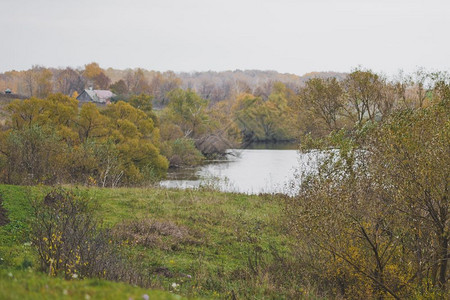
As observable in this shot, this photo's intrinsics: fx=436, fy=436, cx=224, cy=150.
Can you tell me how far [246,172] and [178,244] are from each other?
31049 mm

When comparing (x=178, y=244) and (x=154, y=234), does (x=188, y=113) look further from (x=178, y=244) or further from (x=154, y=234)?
(x=178, y=244)

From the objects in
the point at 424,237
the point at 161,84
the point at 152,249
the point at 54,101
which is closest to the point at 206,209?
the point at 152,249

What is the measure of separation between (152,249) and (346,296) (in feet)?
19.0

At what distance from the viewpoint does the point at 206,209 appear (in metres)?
19.0

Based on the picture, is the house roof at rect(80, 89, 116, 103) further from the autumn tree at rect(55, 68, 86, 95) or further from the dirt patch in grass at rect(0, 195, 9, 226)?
the dirt patch in grass at rect(0, 195, 9, 226)

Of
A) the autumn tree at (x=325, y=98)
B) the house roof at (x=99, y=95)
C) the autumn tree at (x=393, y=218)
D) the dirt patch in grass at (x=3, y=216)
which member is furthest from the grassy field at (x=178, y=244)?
the house roof at (x=99, y=95)

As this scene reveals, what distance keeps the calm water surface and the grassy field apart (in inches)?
281

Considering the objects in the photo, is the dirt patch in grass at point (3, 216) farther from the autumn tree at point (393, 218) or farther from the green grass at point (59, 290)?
the autumn tree at point (393, 218)

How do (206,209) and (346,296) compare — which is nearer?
(346,296)

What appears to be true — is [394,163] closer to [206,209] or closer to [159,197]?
[206,209]

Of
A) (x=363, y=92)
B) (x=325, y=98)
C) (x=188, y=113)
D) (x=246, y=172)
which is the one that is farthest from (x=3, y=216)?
(x=188, y=113)

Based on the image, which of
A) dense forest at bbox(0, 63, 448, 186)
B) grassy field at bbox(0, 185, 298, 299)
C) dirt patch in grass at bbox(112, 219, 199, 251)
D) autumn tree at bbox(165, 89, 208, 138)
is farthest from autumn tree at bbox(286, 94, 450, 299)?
autumn tree at bbox(165, 89, 208, 138)

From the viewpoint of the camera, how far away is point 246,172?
147 ft

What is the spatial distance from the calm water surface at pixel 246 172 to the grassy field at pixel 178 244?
7141mm
